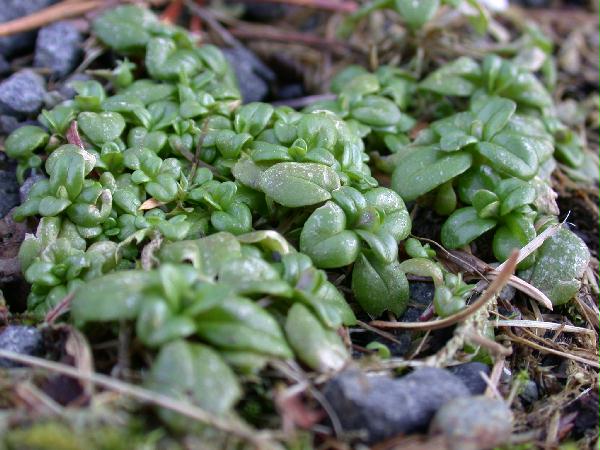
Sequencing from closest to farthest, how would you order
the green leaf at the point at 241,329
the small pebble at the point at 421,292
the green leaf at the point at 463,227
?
1. the green leaf at the point at 241,329
2. the small pebble at the point at 421,292
3. the green leaf at the point at 463,227

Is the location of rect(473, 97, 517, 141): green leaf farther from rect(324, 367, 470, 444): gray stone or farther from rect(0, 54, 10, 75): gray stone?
rect(0, 54, 10, 75): gray stone

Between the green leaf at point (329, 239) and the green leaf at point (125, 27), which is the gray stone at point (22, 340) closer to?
the green leaf at point (329, 239)

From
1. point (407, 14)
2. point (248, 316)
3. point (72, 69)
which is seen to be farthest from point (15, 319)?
point (407, 14)

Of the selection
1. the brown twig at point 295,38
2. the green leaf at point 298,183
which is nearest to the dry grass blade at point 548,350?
the green leaf at point 298,183

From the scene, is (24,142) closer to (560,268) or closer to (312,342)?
(312,342)

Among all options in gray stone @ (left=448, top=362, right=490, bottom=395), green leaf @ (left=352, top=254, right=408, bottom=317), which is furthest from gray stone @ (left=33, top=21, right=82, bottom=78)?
gray stone @ (left=448, top=362, right=490, bottom=395)

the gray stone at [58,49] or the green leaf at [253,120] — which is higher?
the gray stone at [58,49]

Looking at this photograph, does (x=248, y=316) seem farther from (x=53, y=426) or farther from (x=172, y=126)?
(x=172, y=126)

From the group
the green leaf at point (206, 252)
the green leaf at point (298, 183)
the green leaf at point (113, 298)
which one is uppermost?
the green leaf at point (298, 183)
